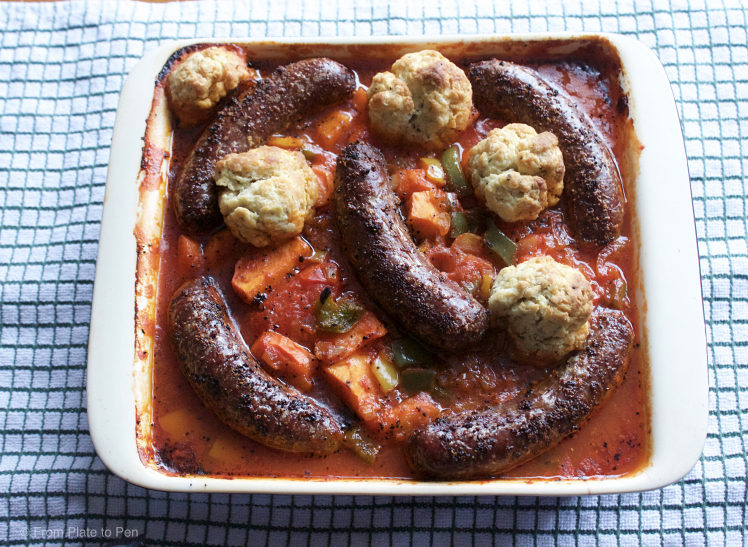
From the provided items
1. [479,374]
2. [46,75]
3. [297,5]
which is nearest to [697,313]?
[479,374]

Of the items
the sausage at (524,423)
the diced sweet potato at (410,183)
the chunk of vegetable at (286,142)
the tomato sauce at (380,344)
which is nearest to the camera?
the sausage at (524,423)

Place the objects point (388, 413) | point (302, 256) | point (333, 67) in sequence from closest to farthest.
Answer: point (388, 413) → point (302, 256) → point (333, 67)

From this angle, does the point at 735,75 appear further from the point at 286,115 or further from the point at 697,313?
the point at 286,115

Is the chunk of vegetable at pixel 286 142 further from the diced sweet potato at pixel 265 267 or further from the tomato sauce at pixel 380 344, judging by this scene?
the diced sweet potato at pixel 265 267

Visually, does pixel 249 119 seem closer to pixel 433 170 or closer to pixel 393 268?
pixel 433 170

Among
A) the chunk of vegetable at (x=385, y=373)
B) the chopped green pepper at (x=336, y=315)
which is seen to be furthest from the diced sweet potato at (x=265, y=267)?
the chunk of vegetable at (x=385, y=373)

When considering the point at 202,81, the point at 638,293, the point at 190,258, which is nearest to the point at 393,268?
the point at 190,258
